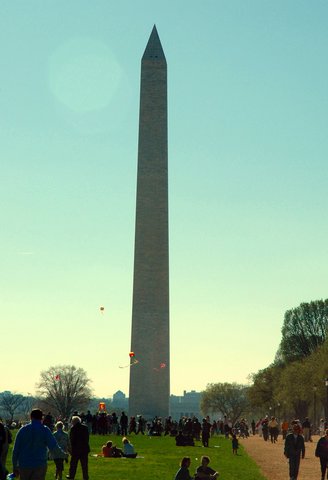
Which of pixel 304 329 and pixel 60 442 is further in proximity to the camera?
pixel 304 329

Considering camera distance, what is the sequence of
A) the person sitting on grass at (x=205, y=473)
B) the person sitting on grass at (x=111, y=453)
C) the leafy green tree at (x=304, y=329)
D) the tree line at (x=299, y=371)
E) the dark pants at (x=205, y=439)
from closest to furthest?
the person sitting on grass at (x=205, y=473) < the person sitting on grass at (x=111, y=453) < the dark pants at (x=205, y=439) < the tree line at (x=299, y=371) < the leafy green tree at (x=304, y=329)

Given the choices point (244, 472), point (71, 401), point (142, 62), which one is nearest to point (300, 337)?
point (142, 62)

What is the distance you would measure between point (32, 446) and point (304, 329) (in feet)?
283

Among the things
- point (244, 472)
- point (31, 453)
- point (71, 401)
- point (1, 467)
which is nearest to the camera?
point (31, 453)

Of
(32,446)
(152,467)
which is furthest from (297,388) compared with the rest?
(32,446)

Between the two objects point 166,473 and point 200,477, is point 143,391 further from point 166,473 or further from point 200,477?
point 200,477

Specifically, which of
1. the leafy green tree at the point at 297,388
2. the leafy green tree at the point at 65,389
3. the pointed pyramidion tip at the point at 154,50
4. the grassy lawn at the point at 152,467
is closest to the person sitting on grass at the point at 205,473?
the grassy lawn at the point at 152,467

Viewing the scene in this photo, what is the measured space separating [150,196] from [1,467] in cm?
6192

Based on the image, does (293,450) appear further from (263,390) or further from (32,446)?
(263,390)

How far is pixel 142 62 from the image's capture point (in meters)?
77.0

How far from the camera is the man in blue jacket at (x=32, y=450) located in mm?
13523

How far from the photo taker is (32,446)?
1366 cm

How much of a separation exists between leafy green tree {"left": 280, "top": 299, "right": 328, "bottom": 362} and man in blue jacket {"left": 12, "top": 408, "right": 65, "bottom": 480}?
275 feet

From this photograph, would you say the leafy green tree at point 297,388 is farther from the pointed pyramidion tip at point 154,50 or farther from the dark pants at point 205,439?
the dark pants at point 205,439
